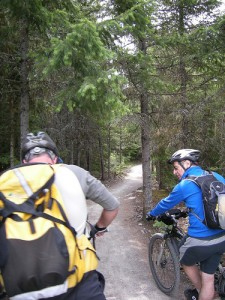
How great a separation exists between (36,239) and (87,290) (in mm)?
577

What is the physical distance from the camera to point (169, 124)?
11984 mm

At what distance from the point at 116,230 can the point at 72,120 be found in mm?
9463

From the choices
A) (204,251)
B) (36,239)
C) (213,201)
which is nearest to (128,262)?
(204,251)

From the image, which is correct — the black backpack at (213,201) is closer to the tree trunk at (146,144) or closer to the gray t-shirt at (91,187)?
the gray t-shirt at (91,187)

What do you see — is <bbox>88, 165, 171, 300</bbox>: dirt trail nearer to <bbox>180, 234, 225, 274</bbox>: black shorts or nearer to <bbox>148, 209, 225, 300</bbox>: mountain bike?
A: <bbox>148, 209, 225, 300</bbox>: mountain bike

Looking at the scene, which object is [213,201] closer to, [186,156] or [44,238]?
[186,156]

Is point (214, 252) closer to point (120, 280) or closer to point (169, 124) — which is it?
point (120, 280)

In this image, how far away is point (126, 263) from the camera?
680 centimetres

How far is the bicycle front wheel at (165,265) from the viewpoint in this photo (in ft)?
16.3

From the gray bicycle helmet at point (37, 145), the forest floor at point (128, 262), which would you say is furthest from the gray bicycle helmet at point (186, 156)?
the forest floor at point (128, 262)

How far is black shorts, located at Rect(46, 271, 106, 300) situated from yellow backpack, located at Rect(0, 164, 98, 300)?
0.06 m

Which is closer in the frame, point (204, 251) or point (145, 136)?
point (204, 251)

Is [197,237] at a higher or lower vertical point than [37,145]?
lower

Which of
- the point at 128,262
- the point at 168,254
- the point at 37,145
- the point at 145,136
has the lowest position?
the point at 128,262
